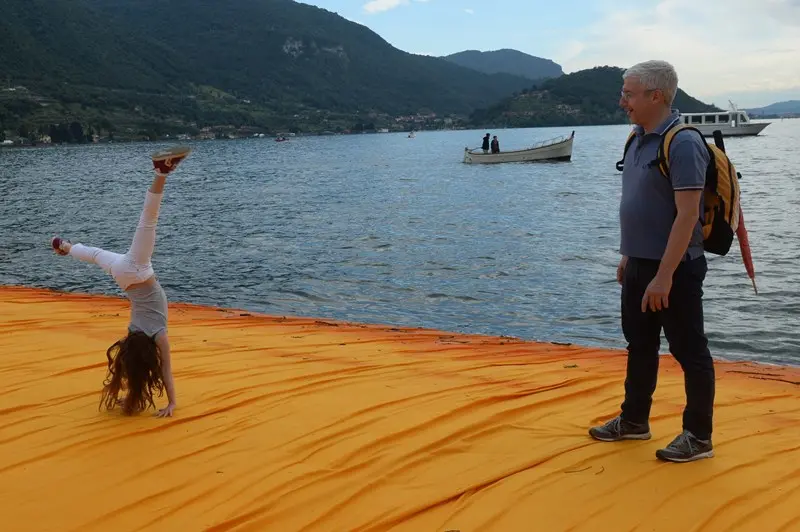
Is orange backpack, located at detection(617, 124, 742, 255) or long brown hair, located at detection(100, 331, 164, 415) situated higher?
orange backpack, located at detection(617, 124, 742, 255)

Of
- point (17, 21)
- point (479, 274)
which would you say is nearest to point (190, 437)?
point (479, 274)

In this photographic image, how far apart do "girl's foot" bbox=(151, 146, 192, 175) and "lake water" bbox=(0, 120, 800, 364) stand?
24.2 feet

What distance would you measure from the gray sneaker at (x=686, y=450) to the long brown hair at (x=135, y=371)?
309 cm

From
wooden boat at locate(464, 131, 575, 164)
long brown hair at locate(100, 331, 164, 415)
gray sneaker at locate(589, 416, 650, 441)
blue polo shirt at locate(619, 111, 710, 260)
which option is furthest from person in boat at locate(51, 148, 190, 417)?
wooden boat at locate(464, 131, 575, 164)

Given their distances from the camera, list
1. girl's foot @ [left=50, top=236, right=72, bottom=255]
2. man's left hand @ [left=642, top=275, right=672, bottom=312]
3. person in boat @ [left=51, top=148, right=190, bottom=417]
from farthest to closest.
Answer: girl's foot @ [left=50, top=236, right=72, bottom=255] → person in boat @ [left=51, top=148, right=190, bottom=417] → man's left hand @ [left=642, top=275, right=672, bottom=312]

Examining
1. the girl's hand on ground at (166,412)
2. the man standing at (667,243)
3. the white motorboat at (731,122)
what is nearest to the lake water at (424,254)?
the man standing at (667,243)

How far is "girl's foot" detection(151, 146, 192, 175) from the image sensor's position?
14.3ft

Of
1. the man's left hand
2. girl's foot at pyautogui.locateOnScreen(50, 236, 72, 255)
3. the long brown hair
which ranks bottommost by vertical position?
the long brown hair

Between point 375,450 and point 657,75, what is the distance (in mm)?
2500

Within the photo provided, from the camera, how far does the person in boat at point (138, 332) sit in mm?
4609

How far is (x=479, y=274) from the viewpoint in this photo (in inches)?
653

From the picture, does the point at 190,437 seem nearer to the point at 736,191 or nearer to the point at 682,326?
the point at 682,326

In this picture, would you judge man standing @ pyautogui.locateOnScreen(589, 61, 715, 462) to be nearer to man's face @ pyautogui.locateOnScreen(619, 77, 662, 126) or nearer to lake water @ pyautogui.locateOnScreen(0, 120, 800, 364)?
man's face @ pyautogui.locateOnScreen(619, 77, 662, 126)

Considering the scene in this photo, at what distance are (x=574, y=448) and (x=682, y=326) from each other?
0.95 m
